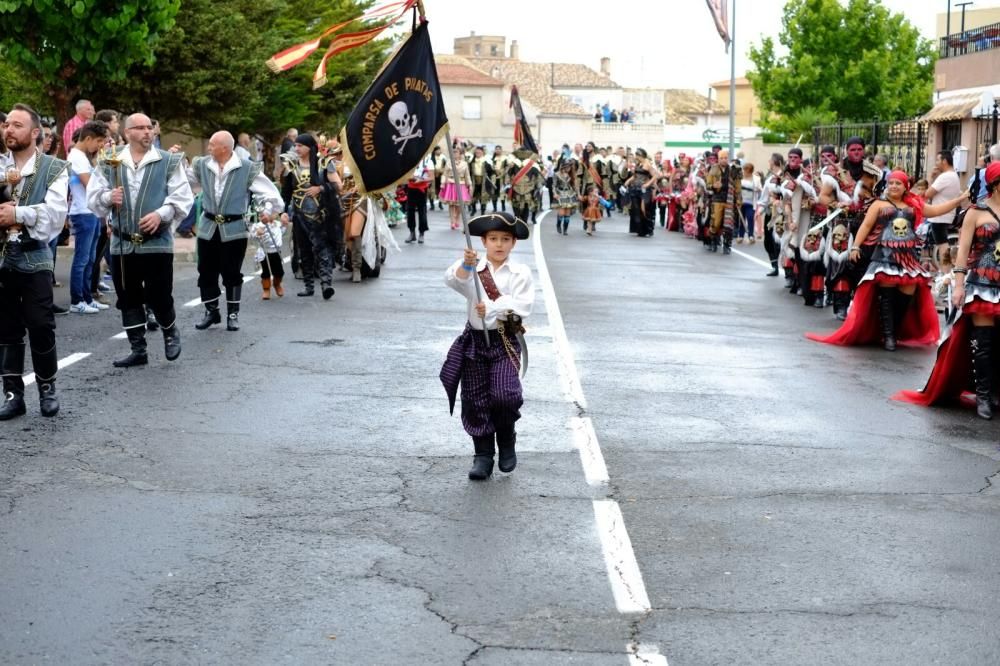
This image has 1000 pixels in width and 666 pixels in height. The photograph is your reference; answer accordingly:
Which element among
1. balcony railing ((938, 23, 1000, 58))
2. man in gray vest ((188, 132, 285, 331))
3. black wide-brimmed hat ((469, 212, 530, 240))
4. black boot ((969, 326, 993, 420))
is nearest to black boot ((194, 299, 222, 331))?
man in gray vest ((188, 132, 285, 331))

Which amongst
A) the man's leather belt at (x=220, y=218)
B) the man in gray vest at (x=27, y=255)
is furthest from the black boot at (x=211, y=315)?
the man in gray vest at (x=27, y=255)

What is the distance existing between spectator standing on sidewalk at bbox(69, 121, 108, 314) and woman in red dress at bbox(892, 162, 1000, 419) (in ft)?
25.6

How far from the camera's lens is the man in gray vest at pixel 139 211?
11188mm

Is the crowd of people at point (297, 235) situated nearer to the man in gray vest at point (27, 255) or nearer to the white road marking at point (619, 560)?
the man in gray vest at point (27, 255)

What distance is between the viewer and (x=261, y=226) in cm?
1561

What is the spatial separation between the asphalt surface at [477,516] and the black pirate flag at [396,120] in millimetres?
1576

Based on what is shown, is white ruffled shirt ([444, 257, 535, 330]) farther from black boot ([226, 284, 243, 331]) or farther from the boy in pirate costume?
black boot ([226, 284, 243, 331])

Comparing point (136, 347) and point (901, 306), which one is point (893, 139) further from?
point (136, 347)

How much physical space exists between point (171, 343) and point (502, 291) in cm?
459

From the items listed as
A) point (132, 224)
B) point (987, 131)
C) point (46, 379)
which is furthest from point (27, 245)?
point (987, 131)

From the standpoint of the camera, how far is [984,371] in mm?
10102

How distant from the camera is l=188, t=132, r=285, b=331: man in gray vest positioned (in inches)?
522

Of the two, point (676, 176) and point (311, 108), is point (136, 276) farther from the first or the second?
point (311, 108)

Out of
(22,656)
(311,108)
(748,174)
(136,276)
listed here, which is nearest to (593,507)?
(22,656)
